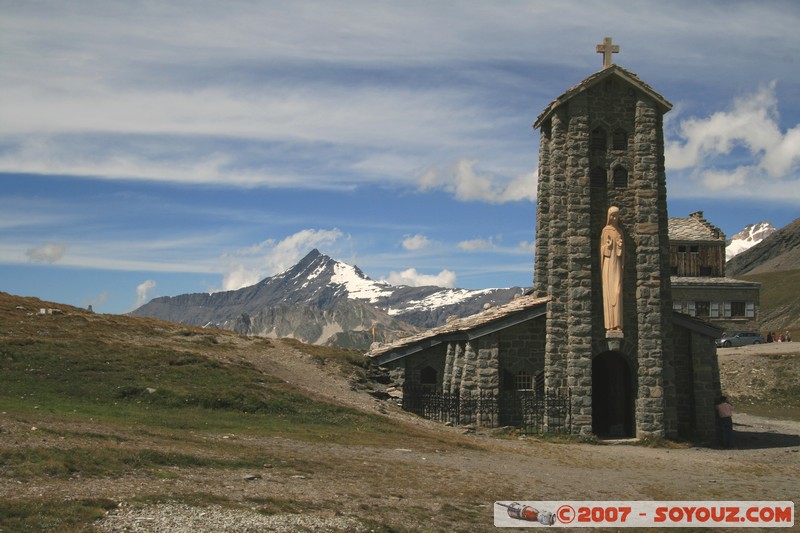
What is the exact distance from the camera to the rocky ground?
12664 millimetres

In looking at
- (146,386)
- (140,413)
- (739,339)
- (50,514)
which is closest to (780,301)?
(739,339)

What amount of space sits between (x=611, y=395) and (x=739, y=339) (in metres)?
40.8

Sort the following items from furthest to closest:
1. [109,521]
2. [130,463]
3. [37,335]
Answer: [37,335] < [130,463] < [109,521]

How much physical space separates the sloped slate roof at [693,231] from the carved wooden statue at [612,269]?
44817 mm

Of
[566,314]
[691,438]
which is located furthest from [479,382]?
[691,438]

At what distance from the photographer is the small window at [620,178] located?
3058cm

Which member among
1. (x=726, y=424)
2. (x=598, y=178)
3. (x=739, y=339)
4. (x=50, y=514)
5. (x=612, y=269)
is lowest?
(x=50, y=514)

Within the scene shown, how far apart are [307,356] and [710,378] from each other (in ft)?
60.3

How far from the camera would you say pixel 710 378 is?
30719 millimetres

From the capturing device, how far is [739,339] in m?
67.8

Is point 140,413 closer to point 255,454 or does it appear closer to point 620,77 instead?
point 255,454

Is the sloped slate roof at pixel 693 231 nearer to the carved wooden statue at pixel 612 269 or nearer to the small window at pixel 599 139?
the small window at pixel 599 139

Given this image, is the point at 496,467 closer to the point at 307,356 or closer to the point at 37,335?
the point at 307,356

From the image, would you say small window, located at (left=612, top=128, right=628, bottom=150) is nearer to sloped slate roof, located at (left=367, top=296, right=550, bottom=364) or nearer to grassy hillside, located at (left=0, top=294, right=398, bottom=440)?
sloped slate roof, located at (left=367, top=296, right=550, bottom=364)
